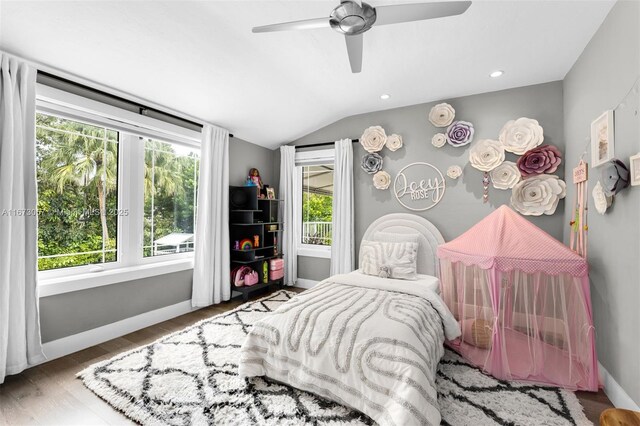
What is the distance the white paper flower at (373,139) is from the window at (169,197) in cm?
232

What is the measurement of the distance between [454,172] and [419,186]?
443 mm

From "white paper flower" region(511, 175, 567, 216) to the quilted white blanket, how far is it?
1654 mm

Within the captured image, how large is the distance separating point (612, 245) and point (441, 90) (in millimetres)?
2230

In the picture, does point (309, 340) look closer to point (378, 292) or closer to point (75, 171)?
point (378, 292)

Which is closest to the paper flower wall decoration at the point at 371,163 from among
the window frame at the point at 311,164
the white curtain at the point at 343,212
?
the white curtain at the point at 343,212

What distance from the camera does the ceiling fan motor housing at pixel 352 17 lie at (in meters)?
1.63

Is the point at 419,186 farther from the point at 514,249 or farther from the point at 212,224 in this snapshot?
the point at 212,224

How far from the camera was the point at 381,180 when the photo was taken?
12.5 feet

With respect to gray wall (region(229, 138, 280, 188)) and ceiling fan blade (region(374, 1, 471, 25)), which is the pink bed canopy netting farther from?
gray wall (region(229, 138, 280, 188))

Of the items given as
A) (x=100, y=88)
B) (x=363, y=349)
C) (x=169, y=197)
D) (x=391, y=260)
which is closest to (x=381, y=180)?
(x=391, y=260)

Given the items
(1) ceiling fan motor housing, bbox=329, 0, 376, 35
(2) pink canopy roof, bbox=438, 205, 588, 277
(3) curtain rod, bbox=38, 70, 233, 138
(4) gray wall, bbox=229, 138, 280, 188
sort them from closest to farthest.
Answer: (1) ceiling fan motor housing, bbox=329, 0, 376, 35
(2) pink canopy roof, bbox=438, 205, 588, 277
(3) curtain rod, bbox=38, 70, 233, 138
(4) gray wall, bbox=229, 138, 280, 188

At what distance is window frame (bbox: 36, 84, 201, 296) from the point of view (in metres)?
2.37

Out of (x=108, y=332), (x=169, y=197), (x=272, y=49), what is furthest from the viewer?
(x=169, y=197)

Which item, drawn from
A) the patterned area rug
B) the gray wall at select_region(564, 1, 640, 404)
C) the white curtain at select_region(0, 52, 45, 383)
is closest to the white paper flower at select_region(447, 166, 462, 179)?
the gray wall at select_region(564, 1, 640, 404)
